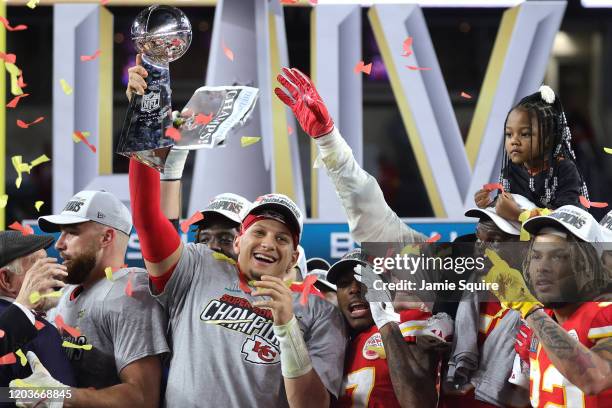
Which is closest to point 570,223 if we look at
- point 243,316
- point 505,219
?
point 505,219

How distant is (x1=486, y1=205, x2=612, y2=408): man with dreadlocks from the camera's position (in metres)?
3.03

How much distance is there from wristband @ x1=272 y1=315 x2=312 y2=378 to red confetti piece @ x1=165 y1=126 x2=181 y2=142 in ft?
2.21

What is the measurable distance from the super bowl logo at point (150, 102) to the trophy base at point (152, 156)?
0.13 m

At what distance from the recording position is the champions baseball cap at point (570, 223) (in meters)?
3.27

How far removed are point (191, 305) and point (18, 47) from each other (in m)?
2.57

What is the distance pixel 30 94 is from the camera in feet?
17.9

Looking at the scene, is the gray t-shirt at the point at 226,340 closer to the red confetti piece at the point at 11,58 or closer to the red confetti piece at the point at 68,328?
the red confetti piece at the point at 68,328

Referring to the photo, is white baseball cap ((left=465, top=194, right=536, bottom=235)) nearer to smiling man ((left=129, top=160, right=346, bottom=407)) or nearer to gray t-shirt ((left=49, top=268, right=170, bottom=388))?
smiling man ((left=129, top=160, right=346, bottom=407))

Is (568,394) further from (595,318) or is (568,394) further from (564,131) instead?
(564,131)

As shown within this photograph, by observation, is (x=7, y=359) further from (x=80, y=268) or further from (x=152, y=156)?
(x=152, y=156)

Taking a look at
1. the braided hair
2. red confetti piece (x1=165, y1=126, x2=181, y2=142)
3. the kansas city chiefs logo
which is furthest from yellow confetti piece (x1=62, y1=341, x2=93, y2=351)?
the braided hair

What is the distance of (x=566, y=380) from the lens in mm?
3160

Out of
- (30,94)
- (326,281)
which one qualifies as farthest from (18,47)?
(326,281)

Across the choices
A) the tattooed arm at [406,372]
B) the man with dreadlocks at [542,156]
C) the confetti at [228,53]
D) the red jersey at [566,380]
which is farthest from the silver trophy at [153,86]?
the confetti at [228,53]
